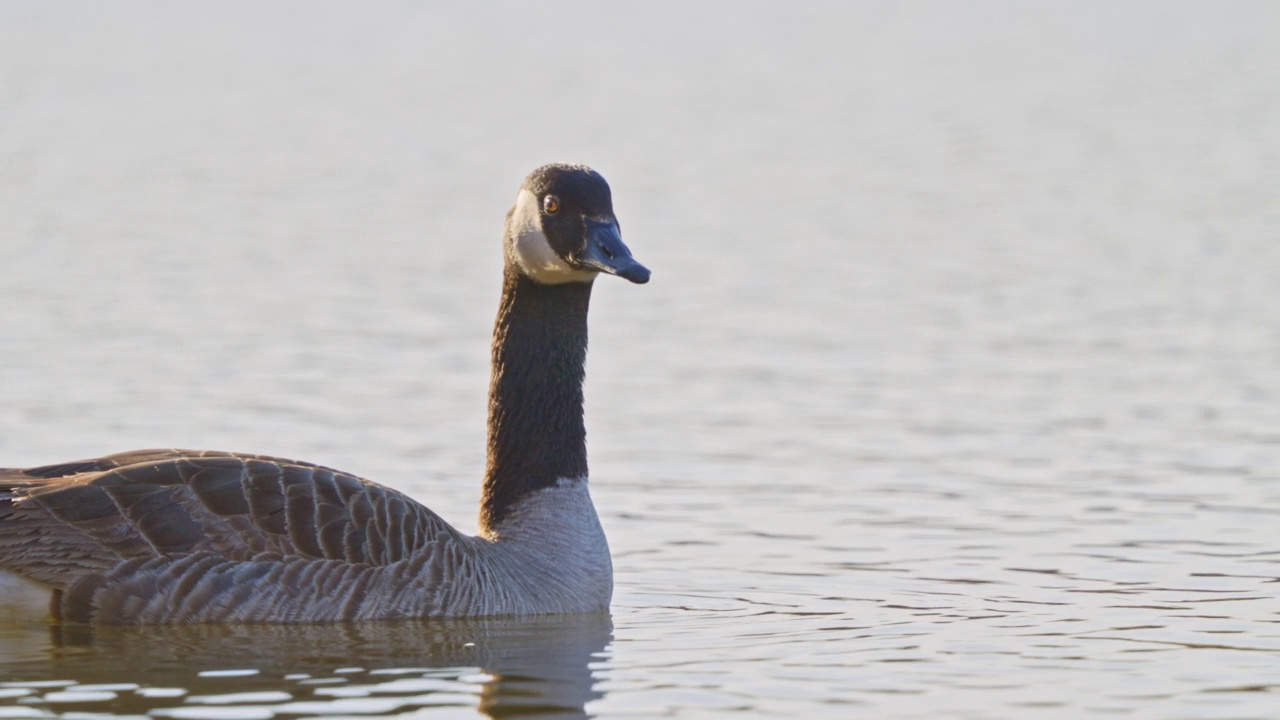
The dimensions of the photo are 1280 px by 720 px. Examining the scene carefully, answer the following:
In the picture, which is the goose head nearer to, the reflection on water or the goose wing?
the goose wing

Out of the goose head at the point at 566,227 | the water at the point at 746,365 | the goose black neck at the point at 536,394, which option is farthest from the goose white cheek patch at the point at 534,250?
the water at the point at 746,365

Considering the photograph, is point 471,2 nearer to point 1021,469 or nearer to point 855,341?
point 855,341

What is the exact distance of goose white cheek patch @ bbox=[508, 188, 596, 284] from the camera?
1330cm

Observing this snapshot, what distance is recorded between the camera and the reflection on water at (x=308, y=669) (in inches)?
426

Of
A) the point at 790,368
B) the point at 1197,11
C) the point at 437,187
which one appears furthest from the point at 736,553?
the point at 1197,11

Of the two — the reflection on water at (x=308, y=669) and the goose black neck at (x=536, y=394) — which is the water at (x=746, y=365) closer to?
the reflection on water at (x=308, y=669)

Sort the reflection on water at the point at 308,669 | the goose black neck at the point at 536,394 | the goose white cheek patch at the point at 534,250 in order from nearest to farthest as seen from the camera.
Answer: the reflection on water at the point at 308,669 < the goose white cheek patch at the point at 534,250 < the goose black neck at the point at 536,394

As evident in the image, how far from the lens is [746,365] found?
21.4m

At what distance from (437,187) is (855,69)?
2187 cm

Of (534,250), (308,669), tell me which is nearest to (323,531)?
(308,669)

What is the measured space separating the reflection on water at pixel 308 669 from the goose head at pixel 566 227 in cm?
216

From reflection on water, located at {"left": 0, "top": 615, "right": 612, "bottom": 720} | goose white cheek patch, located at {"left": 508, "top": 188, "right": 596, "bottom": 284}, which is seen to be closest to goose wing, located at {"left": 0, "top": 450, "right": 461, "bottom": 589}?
reflection on water, located at {"left": 0, "top": 615, "right": 612, "bottom": 720}

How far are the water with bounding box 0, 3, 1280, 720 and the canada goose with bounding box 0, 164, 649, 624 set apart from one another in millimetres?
204

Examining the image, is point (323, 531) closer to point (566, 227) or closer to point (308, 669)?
point (308, 669)
